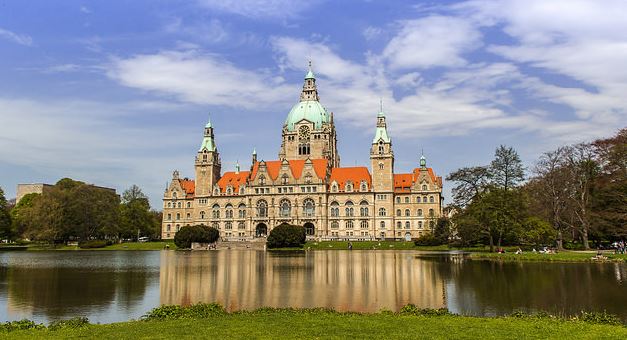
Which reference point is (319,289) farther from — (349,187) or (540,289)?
(349,187)

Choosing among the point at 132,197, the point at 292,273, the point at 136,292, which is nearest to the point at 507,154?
the point at 292,273

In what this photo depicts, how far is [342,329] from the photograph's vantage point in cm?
1524

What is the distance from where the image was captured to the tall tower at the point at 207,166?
112750 mm

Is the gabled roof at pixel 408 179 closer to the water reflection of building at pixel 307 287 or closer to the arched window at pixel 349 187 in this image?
A: the arched window at pixel 349 187

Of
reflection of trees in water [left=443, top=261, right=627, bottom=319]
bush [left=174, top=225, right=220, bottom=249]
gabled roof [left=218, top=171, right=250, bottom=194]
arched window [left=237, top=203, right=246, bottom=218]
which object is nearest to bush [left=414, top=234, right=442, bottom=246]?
bush [left=174, top=225, right=220, bottom=249]

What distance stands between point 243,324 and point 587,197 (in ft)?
186

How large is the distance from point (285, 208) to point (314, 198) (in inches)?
237

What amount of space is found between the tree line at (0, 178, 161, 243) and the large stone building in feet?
39.6

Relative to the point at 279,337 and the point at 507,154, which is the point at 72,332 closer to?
the point at 279,337

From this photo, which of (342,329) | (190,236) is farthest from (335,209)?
(342,329)

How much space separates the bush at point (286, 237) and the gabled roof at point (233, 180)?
87.5ft

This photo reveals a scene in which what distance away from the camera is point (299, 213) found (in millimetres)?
104188

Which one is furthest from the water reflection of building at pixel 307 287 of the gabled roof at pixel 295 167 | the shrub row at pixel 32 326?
the gabled roof at pixel 295 167

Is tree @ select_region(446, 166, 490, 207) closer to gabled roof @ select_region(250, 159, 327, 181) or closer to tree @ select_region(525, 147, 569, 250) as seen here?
tree @ select_region(525, 147, 569, 250)
